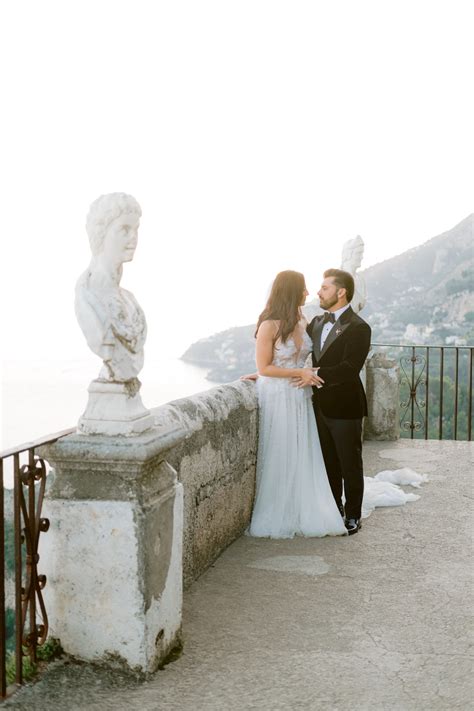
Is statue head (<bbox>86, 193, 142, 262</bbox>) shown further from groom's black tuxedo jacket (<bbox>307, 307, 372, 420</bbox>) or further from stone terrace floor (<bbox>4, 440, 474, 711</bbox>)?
groom's black tuxedo jacket (<bbox>307, 307, 372, 420</bbox>)

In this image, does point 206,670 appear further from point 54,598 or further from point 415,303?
point 415,303

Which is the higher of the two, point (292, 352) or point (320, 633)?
point (292, 352)

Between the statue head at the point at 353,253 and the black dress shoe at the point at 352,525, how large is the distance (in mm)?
3284

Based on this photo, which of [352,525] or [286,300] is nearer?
[286,300]

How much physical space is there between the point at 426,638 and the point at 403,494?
8.01ft

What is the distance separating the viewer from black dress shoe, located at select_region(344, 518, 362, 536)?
15.6ft

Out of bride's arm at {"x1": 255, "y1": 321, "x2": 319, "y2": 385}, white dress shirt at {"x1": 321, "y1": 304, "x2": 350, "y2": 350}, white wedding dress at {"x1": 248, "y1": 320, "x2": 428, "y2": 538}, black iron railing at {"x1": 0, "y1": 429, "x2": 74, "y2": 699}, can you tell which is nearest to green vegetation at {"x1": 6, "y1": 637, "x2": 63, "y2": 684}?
black iron railing at {"x1": 0, "y1": 429, "x2": 74, "y2": 699}

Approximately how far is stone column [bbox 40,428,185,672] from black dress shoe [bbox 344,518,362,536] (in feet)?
7.04

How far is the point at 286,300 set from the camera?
4695 mm

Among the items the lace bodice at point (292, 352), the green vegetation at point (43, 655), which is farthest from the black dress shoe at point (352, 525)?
the green vegetation at point (43, 655)

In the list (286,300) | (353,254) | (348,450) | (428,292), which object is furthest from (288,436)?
(428,292)

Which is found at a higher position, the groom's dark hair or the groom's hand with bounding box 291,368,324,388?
the groom's dark hair

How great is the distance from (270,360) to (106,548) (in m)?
2.25

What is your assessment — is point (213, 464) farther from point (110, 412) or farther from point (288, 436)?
Answer: point (110, 412)
